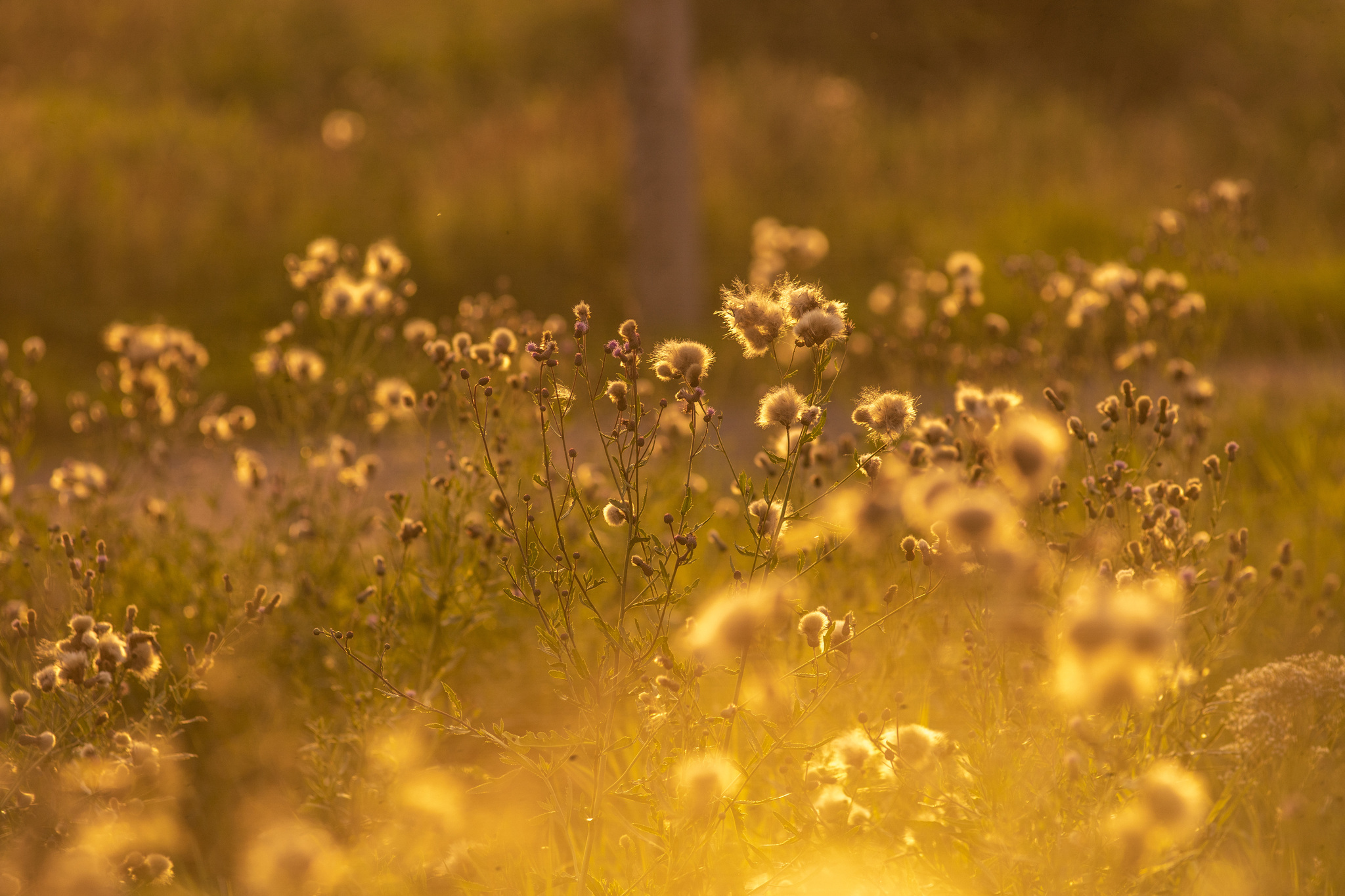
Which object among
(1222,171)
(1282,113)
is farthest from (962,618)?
(1282,113)

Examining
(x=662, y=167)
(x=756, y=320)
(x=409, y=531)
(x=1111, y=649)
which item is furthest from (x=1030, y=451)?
(x=662, y=167)

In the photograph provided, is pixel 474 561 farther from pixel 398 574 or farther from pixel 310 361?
pixel 310 361

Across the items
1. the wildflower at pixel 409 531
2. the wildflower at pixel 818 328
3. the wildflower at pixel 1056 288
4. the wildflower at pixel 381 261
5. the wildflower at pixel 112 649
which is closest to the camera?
the wildflower at pixel 818 328

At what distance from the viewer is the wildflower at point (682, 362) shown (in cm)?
248

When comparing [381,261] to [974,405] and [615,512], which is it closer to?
[615,512]

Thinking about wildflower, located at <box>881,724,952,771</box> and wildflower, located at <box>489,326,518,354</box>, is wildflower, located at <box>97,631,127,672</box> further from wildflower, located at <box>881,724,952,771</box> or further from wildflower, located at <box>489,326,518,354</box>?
wildflower, located at <box>881,724,952,771</box>

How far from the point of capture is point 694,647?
6.29 ft

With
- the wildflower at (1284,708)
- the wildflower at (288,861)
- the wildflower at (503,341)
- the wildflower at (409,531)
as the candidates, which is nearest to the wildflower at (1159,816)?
the wildflower at (1284,708)

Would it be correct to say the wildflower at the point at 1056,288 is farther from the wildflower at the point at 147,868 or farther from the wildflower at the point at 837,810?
the wildflower at the point at 147,868

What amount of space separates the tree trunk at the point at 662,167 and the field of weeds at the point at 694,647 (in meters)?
4.62

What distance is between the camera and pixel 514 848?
3.01 metres

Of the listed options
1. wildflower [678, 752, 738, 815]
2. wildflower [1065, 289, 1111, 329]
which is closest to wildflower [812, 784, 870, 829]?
wildflower [678, 752, 738, 815]

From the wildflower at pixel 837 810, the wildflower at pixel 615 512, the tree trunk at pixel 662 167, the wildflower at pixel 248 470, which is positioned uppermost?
the tree trunk at pixel 662 167

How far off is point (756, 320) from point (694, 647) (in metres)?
0.78
